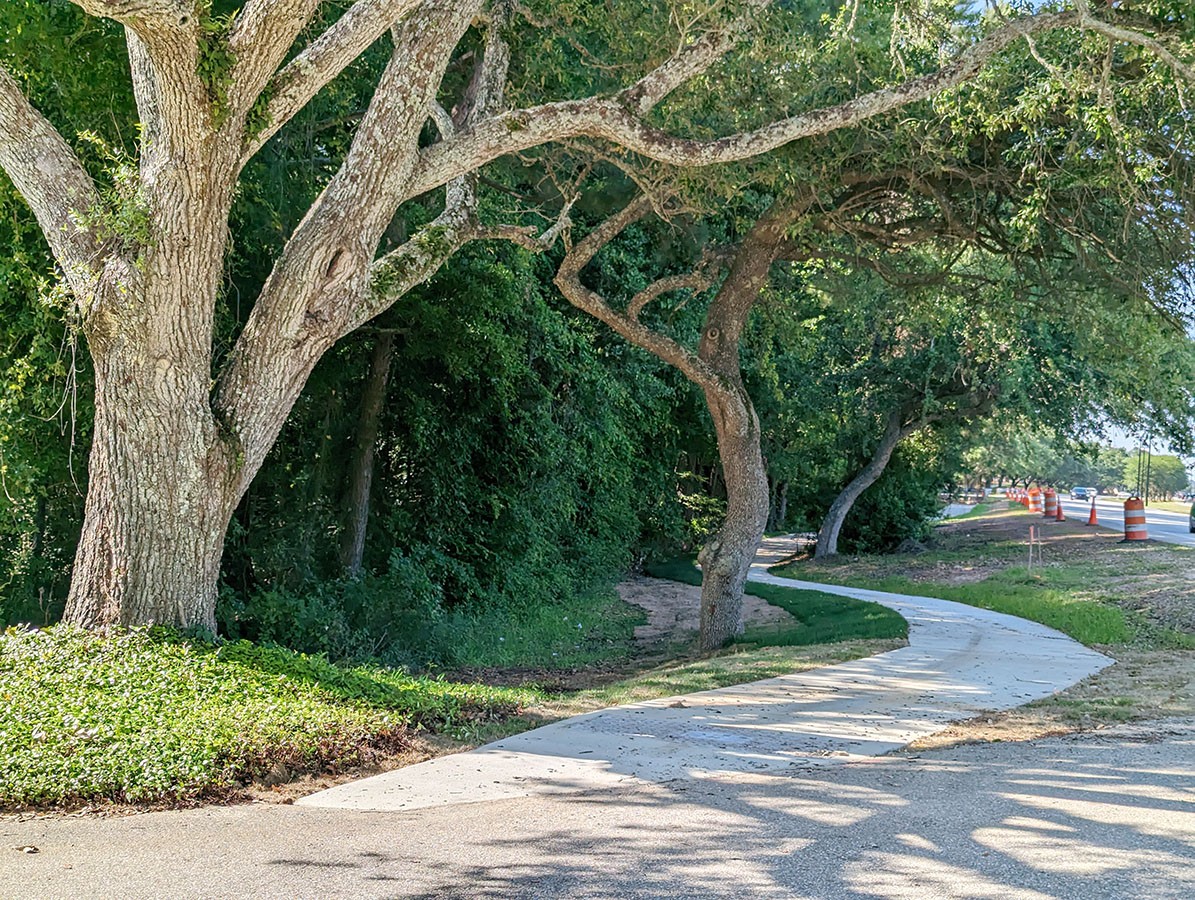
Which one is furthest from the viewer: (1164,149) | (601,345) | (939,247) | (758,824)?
(601,345)

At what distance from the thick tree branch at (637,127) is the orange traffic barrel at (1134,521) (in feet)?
61.9

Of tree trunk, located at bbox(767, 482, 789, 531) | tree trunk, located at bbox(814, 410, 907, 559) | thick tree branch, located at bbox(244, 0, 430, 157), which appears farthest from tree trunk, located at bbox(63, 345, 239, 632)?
tree trunk, located at bbox(767, 482, 789, 531)

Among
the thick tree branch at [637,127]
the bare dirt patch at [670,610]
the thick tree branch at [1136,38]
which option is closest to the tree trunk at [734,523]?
the bare dirt patch at [670,610]

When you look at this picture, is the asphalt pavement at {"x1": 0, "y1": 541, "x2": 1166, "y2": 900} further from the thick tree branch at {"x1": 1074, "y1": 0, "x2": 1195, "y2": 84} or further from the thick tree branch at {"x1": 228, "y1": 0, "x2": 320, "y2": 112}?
the thick tree branch at {"x1": 1074, "y1": 0, "x2": 1195, "y2": 84}

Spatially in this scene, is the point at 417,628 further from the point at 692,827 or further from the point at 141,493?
the point at 692,827

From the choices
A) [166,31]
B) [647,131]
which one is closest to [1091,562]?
[647,131]

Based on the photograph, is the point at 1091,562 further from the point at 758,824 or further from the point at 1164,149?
the point at 758,824

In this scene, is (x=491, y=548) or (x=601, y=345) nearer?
(x=491, y=548)

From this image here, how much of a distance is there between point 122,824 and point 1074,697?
310 inches

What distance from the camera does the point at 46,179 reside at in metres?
8.59

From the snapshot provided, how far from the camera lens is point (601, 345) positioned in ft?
69.9

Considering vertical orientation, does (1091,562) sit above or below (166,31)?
below

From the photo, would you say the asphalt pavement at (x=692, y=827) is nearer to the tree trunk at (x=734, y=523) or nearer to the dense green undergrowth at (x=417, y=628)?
the dense green undergrowth at (x=417, y=628)

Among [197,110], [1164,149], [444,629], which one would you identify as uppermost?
[1164,149]
